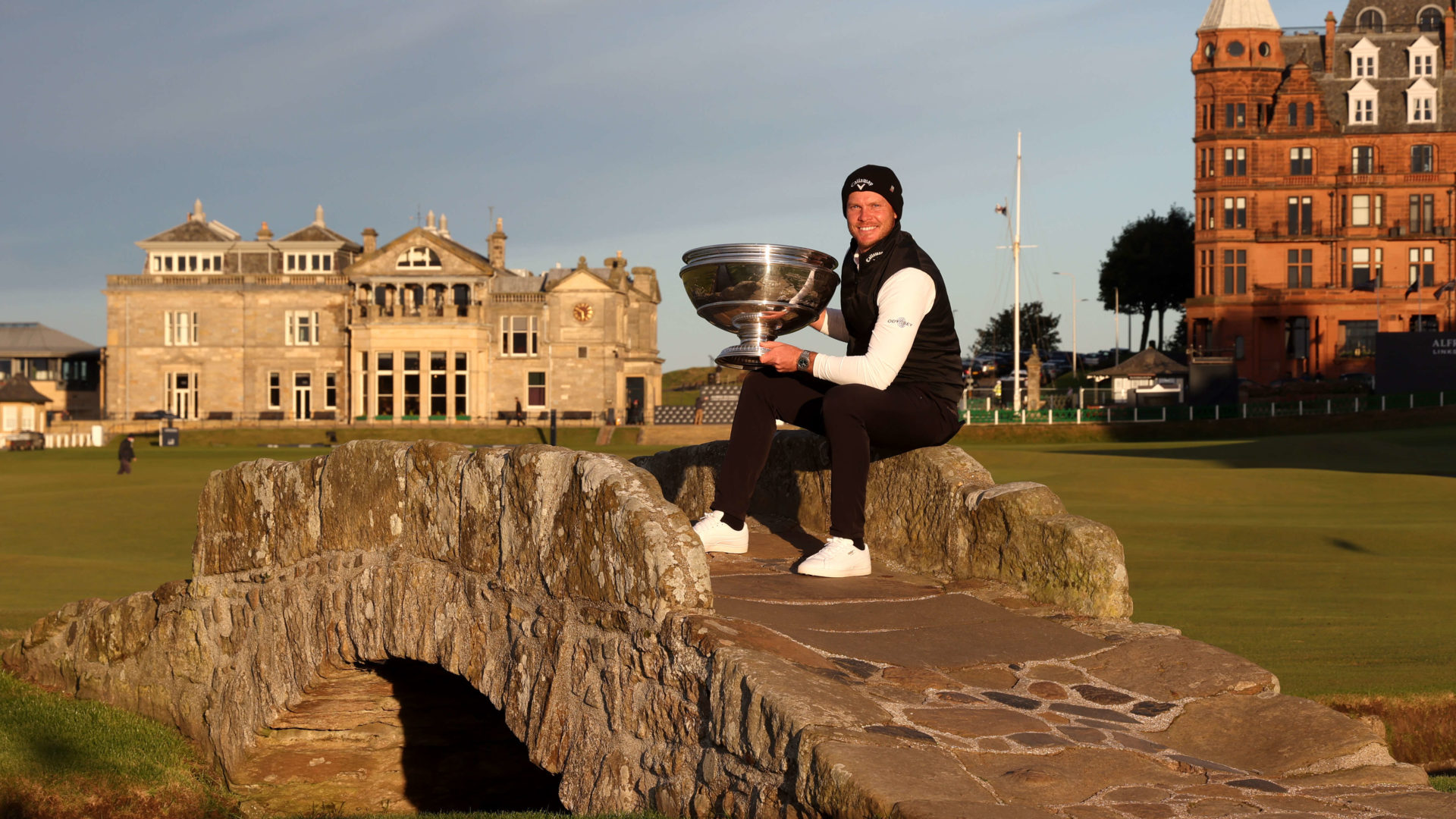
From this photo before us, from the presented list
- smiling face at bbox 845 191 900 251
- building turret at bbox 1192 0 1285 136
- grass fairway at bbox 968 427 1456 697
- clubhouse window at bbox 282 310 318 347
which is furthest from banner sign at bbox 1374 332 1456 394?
smiling face at bbox 845 191 900 251

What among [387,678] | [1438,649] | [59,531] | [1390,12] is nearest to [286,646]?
[387,678]

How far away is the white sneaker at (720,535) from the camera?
6906 mm

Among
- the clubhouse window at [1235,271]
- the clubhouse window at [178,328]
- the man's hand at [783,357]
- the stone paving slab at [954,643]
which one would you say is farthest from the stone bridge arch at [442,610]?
the clubhouse window at [1235,271]

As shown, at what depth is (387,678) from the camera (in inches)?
324

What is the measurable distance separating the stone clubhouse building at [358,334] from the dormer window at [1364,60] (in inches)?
1518

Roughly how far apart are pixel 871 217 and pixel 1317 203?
65.7m

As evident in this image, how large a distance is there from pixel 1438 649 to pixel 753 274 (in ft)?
25.8

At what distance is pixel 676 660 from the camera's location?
16.5ft

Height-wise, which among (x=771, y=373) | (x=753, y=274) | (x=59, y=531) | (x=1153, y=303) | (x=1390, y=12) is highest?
(x=1390, y=12)

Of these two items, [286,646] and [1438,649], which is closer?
[286,646]

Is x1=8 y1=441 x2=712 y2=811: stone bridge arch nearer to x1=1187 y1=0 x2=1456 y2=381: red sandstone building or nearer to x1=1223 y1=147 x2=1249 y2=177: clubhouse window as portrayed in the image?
x1=1187 y1=0 x2=1456 y2=381: red sandstone building

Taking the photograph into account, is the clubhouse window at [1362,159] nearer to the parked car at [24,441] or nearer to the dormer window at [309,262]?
the dormer window at [309,262]

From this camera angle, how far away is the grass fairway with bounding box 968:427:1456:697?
11141 millimetres

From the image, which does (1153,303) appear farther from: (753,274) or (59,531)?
(753,274)
